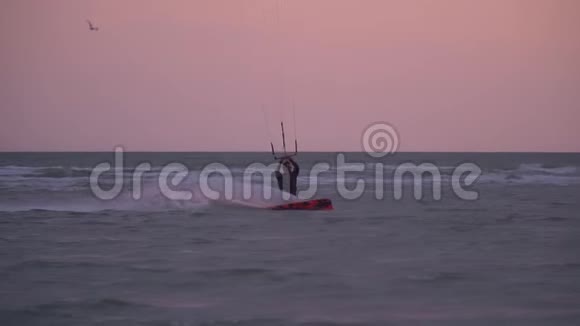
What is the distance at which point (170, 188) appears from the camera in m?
24.5

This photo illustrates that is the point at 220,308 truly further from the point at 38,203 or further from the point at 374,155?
the point at 374,155

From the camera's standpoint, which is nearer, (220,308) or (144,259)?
(220,308)

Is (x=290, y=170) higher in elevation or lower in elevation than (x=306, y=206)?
higher

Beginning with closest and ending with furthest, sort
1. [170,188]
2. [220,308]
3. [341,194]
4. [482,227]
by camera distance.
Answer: [220,308] < [482,227] < [170,188] < [341,194]

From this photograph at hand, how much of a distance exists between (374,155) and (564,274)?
84259 millimetres

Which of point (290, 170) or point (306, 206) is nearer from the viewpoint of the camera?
point (306, 206)

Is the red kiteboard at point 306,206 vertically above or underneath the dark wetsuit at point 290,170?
underneath

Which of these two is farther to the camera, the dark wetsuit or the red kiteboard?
the dark wetsuit

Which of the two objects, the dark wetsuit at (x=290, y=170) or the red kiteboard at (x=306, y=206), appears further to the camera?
the dark wetsuit at (x=290, y=170)

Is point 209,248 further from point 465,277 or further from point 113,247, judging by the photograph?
point 465,277

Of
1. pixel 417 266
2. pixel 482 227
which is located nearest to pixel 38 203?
→ pixel 482 227

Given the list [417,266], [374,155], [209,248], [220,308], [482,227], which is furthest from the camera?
[374,155]

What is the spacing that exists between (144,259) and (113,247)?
5.02ft

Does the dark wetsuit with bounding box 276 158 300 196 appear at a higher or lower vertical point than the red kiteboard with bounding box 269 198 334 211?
higher
